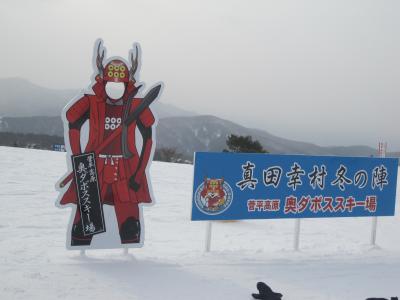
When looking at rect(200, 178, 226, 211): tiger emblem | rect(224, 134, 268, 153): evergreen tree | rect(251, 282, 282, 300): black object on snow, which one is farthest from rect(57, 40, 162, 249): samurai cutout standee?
rect(224, 134, 268, 153): evergreen tree

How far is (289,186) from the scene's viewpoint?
5.91m

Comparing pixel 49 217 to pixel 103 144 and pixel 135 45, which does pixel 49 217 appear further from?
pixel 135 45

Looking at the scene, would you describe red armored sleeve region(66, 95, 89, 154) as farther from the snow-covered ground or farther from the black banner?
the snow-covered ground

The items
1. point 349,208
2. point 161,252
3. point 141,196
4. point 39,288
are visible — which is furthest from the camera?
point 349,208

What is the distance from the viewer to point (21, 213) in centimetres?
804

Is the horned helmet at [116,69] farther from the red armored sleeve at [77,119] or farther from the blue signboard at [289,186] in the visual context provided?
the blue signboard at [289,186]

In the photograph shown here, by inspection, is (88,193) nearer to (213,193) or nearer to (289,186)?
(213,193)

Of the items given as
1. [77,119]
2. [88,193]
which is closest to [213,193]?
[88,193]

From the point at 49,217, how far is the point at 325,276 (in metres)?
5.49

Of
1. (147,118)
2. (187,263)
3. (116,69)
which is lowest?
(187,263)

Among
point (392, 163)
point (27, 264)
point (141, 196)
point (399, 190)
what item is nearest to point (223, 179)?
point (141, 196)

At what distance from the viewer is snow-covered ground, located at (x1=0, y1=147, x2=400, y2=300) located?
395 cm

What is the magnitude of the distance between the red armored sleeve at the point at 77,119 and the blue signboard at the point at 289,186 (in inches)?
59.0

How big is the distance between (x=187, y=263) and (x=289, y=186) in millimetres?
1958
